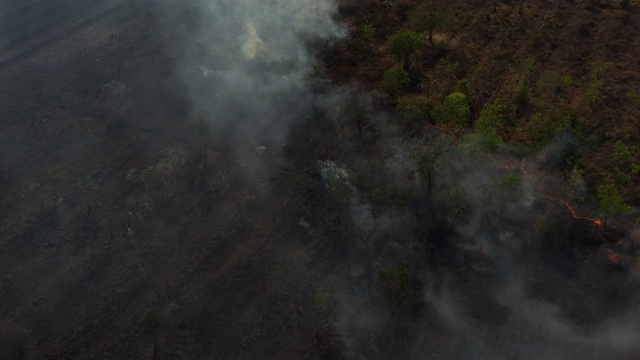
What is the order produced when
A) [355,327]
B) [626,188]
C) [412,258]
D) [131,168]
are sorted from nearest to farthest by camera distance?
[355,327] → [412,258] → [626,188] → [131,168]

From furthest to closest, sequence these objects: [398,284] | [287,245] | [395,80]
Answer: [395,80], [287,245], [398,284]

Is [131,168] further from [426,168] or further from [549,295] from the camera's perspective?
[549,295]

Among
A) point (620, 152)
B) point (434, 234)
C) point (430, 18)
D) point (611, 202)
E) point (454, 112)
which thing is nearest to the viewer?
point (611, 202)

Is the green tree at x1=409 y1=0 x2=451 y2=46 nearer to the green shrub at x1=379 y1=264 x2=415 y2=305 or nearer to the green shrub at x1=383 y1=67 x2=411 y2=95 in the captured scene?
the green shrub at x1=383 y1=67 x2=411 y2=95

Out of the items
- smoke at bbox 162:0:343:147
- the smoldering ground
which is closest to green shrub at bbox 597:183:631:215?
the smoldering ground

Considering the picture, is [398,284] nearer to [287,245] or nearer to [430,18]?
[287,245]

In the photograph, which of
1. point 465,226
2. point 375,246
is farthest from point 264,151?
point 465,226

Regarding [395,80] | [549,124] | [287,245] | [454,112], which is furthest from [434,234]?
[395,80]
